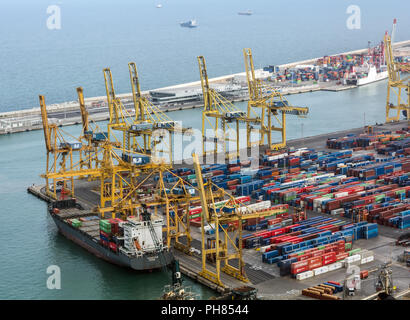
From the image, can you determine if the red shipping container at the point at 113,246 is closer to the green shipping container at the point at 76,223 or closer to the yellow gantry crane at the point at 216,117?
the green shipping container at the point at 76,223

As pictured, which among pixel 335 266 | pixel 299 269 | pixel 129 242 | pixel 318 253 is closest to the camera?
pixel 299 269

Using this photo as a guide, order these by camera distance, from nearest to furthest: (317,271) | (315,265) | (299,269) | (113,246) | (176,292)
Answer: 1. (176,292)
2. (299,269)
3. (317,271)
4. (315,265)
5. (113,246)

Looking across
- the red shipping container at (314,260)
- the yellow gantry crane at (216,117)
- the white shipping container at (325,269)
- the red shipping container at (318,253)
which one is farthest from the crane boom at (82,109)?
the white shipping container at (325,269)

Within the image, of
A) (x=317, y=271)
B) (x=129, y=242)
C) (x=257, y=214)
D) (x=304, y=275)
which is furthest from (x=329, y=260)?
(x=129, y=242)

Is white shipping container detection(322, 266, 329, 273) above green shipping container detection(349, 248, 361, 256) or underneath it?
underneath

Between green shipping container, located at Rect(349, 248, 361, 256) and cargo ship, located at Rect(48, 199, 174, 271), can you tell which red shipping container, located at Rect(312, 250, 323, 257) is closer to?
green shipping container, located at Rect(349, 248, 361, 256)

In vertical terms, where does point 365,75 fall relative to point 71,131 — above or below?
above

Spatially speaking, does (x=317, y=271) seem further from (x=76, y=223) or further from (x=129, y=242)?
(x=76, y=223)

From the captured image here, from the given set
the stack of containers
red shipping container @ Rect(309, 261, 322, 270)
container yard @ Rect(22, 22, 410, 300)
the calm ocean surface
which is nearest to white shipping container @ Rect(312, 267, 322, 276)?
container yard @ Rect(22, 22, 410, 300)
